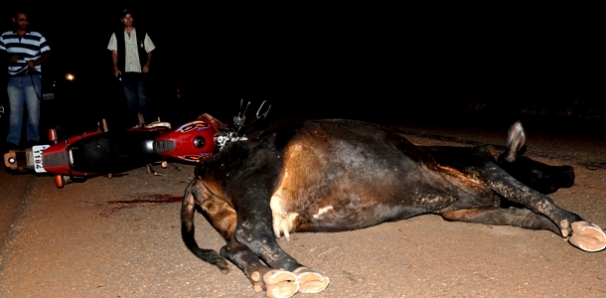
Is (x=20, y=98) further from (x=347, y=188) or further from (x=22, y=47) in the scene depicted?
(x=347, y=188)

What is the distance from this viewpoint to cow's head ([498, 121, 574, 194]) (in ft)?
13.2

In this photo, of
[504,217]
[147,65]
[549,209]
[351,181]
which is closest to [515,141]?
[504,217]

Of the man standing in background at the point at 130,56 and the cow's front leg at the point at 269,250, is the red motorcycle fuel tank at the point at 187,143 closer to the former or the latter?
the cow's front leg at the point at 269,250

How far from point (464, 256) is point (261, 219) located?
1361 millimetres

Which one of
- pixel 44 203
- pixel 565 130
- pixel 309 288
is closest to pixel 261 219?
pixel 309 288

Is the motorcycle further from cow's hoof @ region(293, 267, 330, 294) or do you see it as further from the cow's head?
cow's hoof @ region(293, 267, 330, 294)

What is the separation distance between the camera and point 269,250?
2.97 m

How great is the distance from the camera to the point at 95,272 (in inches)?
134

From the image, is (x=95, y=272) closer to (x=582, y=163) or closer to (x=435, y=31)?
(x=582, y=163)

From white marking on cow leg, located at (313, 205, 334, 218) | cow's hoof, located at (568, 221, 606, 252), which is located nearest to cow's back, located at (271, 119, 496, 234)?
white marking on cow leg, located at (313, 205, 334, 218)

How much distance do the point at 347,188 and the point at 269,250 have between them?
2.85 feet

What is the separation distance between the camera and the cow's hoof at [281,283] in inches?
106

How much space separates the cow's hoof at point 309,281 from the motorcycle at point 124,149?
2.39 m

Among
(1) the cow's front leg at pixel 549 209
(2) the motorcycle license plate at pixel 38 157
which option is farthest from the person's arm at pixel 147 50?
(1) the cow's front leg at pixel 549 209
